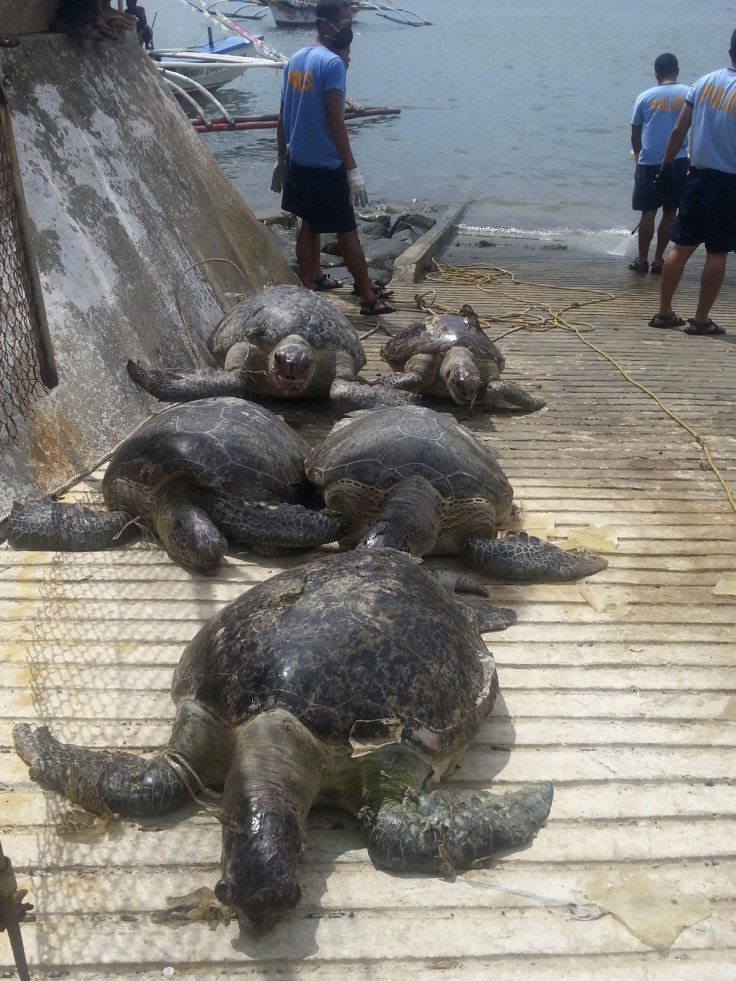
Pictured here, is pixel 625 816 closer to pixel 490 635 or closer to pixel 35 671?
pixel 490 635

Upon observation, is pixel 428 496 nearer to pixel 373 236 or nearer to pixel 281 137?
pixel 281 137

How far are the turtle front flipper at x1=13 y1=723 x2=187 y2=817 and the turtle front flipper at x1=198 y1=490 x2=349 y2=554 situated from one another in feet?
4.77

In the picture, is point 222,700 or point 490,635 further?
point 490,635

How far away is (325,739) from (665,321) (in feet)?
22.8

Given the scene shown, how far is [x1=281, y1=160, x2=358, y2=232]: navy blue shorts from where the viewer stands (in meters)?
7.62

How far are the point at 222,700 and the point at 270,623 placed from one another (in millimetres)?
264

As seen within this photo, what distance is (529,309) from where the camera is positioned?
29.2ft

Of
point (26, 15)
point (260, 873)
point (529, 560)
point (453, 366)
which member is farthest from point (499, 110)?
point (260, 873)

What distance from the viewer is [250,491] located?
411 cm

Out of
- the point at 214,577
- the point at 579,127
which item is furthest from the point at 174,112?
the point at 579,127

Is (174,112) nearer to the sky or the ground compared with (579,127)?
nearer to the sky

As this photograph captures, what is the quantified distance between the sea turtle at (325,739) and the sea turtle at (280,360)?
3005 millimetres

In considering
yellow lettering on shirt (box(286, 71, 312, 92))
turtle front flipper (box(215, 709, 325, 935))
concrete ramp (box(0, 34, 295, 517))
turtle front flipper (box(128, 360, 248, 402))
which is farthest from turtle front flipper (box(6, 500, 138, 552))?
yellow lettering on shirt (box(286, 71, 312, 92))

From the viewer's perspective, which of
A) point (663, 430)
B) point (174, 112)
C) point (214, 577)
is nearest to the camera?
point (214, 577)
